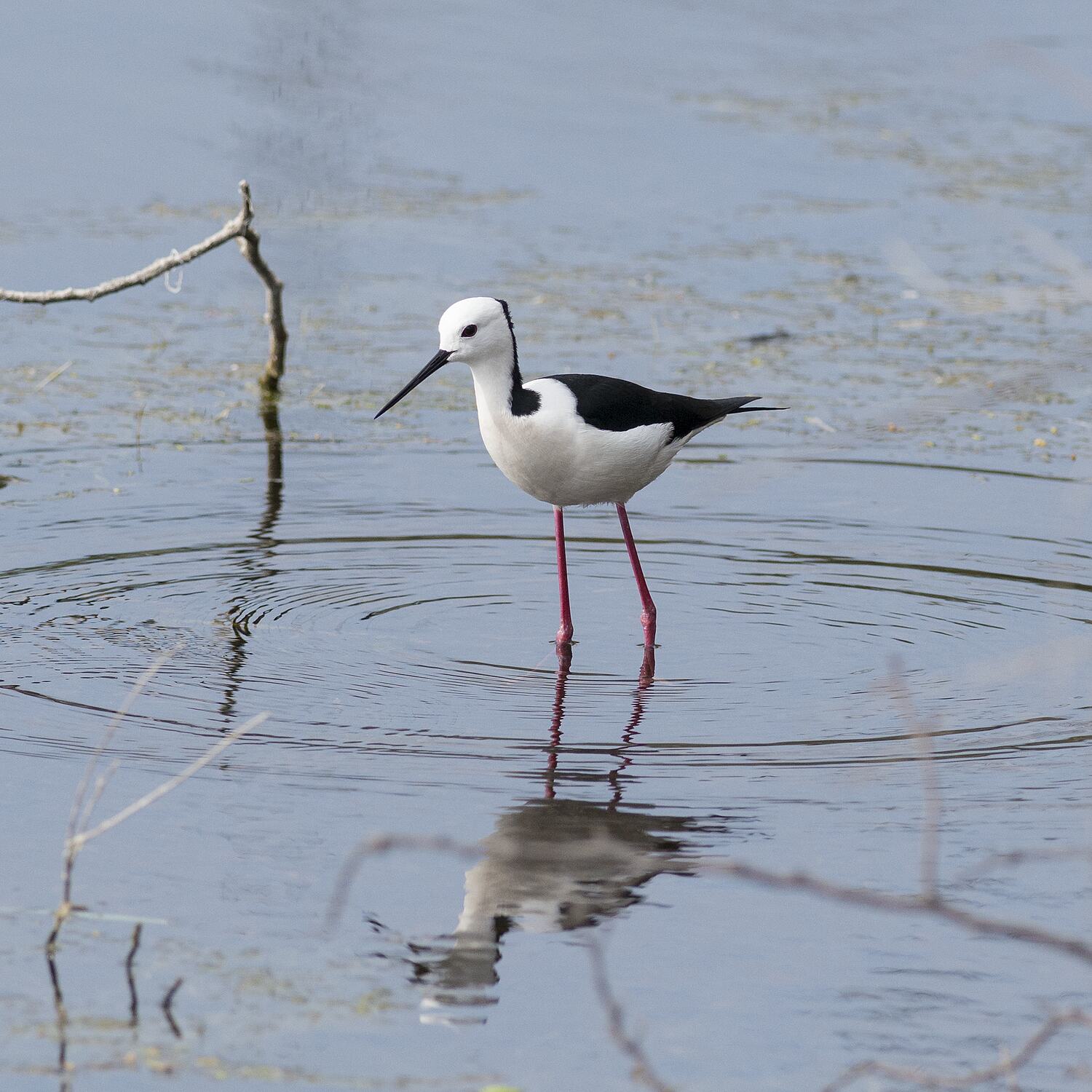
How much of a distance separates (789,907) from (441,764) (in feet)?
4.34

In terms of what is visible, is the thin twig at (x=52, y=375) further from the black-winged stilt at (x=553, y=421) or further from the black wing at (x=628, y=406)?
the black wing at (x=628, y=406)

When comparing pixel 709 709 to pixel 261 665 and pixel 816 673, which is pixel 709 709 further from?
pixel 261 665

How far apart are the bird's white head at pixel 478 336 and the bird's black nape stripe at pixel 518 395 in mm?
12

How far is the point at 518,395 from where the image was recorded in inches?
265

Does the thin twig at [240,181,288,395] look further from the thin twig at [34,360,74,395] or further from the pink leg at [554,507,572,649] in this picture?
the pink leg at [554,507,572,649]

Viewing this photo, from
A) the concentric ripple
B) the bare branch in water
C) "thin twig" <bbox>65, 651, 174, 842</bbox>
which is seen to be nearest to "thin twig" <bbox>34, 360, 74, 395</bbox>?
the bare branch in water

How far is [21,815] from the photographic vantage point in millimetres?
4953

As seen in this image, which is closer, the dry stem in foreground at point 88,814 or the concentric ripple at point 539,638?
the dry stem in foreground at point 88,814

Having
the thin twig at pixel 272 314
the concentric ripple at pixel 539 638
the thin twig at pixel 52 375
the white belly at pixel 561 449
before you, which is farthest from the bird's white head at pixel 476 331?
the thin twig at pixel 52 375

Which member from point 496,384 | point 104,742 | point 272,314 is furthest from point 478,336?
point 272,314

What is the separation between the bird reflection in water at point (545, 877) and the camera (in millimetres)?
4008

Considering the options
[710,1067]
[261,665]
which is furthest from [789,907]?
[261,665]

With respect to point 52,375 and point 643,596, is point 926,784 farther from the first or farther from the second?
point 52,375

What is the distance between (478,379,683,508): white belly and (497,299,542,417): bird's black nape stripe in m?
0.02
